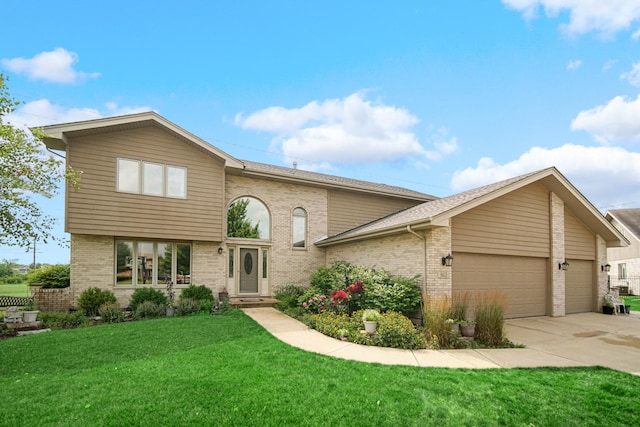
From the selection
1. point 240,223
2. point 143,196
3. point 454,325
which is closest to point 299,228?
point 240,223

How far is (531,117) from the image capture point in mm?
14094

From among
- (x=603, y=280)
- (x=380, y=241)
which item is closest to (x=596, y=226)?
(x=603, y=280)

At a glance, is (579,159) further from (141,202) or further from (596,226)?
(141,202)

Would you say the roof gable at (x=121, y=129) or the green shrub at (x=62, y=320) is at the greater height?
the roof gable at (x=121, y=129)

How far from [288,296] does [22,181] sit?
337 inches

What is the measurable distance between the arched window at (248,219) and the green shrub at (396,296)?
6.17 metres

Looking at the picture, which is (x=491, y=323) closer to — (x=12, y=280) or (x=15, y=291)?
(x=15, y=291)

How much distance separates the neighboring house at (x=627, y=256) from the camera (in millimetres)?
26641

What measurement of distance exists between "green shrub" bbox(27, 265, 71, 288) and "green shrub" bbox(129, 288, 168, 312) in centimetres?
239

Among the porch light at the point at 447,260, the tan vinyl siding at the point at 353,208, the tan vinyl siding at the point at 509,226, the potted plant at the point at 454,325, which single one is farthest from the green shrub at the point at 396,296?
the tan vinyl siding at the point at 353,208

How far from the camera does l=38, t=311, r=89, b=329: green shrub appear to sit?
998 cm

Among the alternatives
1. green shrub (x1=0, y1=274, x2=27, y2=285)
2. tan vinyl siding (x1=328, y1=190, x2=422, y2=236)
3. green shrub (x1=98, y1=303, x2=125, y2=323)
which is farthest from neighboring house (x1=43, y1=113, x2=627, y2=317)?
green shrub (x1=0, y1=274, x2=27, y2=285)

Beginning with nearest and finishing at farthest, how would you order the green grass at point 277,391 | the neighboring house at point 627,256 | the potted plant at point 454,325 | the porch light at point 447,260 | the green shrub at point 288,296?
the green grass at point 277,391
the potted plant at point 454,325
the porch light at point 447,260
the green shrub at point 288,296
the neighboring house at point 627,256

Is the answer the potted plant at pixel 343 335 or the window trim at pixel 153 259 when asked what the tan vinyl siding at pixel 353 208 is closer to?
the window trim at pixel 153 259
